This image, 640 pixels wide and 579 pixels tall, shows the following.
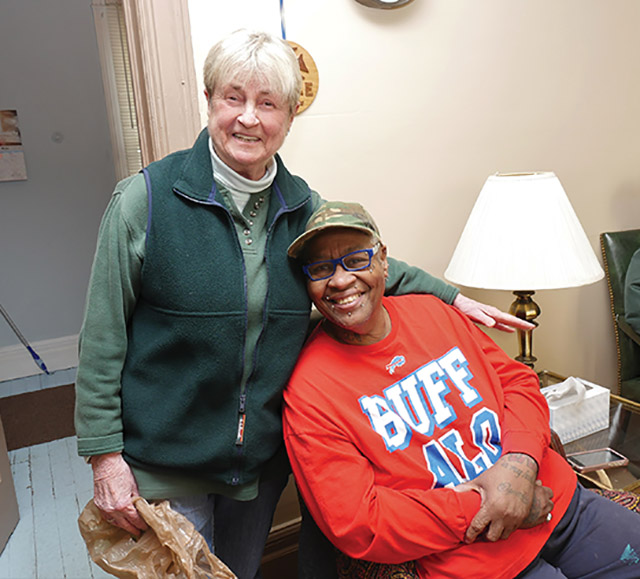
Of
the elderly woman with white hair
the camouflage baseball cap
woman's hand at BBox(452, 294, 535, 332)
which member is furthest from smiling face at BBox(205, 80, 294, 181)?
woman's hand at BBox(452, 294, 535, 332)

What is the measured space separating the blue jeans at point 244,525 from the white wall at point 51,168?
2.97 metres

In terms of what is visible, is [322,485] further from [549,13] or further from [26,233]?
[26,233]

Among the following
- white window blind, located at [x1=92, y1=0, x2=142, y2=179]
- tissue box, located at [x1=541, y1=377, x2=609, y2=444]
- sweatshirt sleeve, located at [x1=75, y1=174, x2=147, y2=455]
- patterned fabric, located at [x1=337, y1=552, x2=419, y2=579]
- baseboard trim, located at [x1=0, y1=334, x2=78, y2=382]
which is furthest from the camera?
baseboard trim, located at [x1=0, y1=334, x2=78, y2=382]

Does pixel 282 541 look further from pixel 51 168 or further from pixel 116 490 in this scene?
pixel 51 168

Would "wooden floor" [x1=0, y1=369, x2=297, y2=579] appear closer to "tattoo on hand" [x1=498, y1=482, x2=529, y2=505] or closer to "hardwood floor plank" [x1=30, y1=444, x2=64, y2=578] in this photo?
"hardwood floor plank" [x1=30, y1=444, x2=64, y2=578]

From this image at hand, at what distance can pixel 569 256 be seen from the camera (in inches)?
69.0

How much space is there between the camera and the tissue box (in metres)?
1.77

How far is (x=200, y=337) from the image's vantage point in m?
1.12

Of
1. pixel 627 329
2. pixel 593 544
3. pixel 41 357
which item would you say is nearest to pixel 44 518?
pixel 41 357

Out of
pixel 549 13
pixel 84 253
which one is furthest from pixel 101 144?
pixel 549 13

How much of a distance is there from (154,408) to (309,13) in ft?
3.93

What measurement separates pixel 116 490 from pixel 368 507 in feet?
1.63

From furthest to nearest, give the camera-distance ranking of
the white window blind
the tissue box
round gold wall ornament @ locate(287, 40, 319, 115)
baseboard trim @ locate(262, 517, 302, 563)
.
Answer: the white window blind → baseboard trim @ locate(262, 517, 302, 563) → the tissue box → round gold wall ornament @ locate(287, 40, 319, 115)

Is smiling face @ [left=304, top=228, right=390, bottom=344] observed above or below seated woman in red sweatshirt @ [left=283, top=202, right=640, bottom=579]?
above
